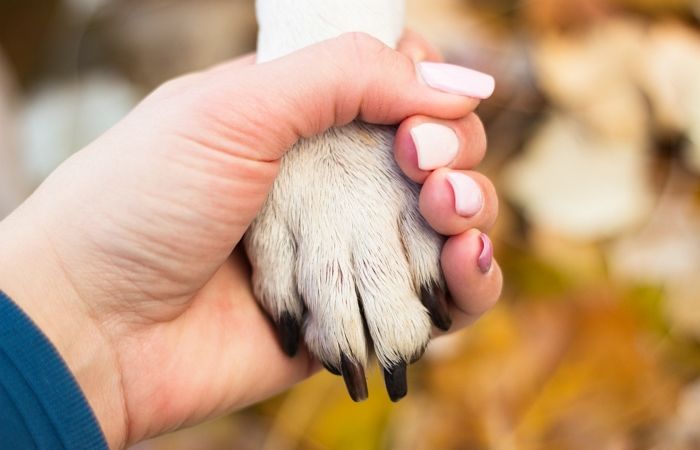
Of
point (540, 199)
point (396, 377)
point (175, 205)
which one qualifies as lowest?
point (540, 199)

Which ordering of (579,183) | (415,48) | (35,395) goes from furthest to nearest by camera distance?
(579,183) < (415,48) < (35,395)

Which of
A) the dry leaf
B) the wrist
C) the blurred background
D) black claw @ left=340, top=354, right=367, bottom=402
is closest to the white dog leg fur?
black claw @ left=340, top=354, right=367, bottom=402

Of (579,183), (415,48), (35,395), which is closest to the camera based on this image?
(35,395)

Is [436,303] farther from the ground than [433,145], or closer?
closer

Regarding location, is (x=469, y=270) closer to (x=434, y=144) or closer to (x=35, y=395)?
(x=434, y=144)

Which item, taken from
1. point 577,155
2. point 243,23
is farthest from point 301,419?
point 243,23

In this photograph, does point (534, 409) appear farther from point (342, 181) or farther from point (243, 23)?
point (243, 23)

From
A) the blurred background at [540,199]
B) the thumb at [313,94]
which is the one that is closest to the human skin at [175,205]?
the thumb at [313,94]

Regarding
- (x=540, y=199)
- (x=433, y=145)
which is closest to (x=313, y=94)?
(x=433, y=145)
